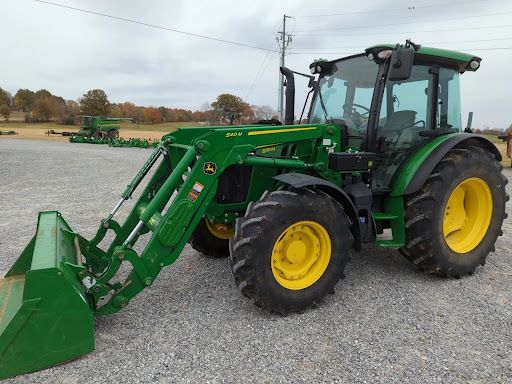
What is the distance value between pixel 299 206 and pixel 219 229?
5.60 feet

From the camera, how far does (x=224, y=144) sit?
347cm

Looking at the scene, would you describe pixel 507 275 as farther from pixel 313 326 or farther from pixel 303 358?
pixel 303 358

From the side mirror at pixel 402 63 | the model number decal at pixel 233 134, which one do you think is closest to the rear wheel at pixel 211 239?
the model number decal at pixel 233 134

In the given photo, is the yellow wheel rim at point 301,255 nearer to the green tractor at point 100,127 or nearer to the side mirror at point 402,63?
the side mirror at point 402,63

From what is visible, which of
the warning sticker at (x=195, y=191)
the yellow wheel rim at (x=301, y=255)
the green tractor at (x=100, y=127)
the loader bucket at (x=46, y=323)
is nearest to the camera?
the loader bucket at (x=46, y=323)

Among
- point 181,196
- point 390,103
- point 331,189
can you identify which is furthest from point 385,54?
point 181,196

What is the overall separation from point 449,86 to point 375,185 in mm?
1541

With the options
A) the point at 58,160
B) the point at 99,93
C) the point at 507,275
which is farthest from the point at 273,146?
the point at 99,93

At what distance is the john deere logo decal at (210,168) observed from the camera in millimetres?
3365

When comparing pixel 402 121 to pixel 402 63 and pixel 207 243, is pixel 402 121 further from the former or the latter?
pixel 207 243

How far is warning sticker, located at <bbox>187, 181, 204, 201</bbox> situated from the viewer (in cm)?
329

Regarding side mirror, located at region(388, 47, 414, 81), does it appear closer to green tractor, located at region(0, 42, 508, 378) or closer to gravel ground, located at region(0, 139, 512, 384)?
green tractor, located at region(0, 42, 508, 378)

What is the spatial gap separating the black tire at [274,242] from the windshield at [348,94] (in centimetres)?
127

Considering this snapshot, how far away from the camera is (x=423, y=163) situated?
403cm
